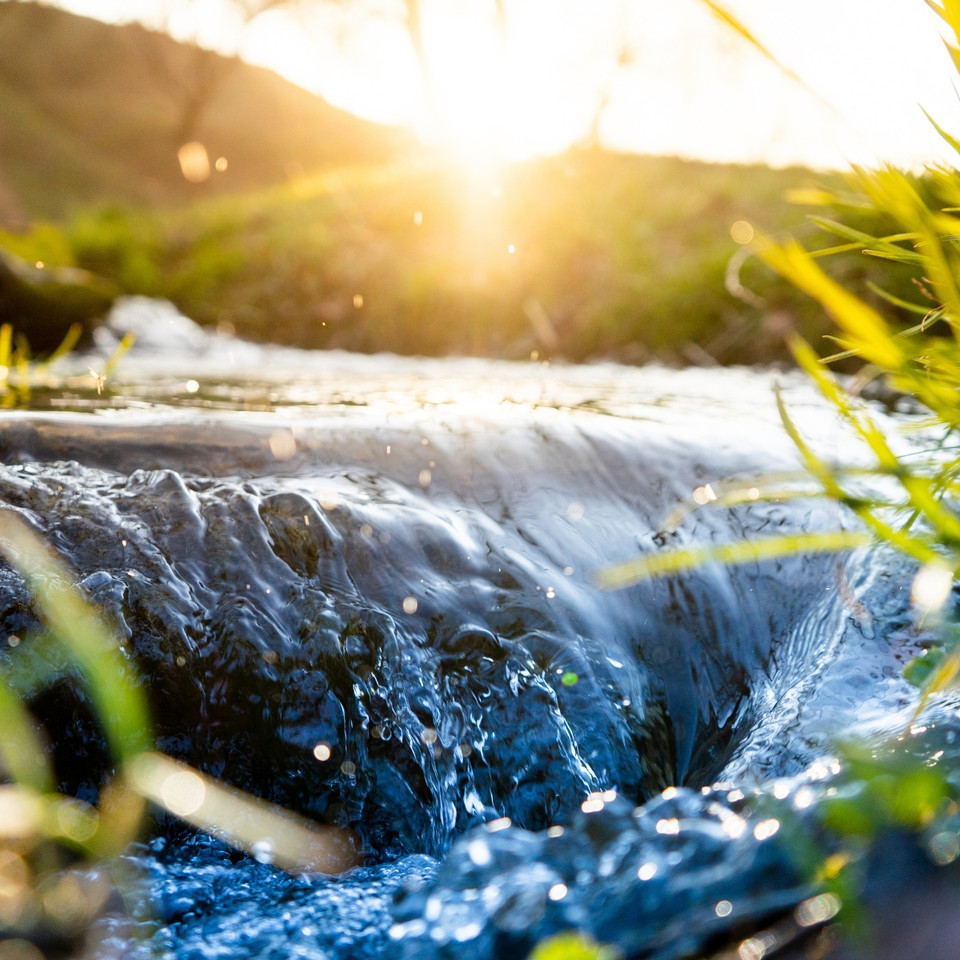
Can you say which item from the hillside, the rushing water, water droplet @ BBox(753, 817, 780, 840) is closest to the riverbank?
the rushing water

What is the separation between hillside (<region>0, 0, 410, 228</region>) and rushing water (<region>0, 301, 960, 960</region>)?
2482 centimetres

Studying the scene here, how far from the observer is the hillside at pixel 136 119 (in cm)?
2397

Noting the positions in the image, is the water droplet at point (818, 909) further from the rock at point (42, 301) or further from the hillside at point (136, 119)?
the hillside at point (136, 119)

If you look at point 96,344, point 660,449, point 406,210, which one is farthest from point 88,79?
point 660,449

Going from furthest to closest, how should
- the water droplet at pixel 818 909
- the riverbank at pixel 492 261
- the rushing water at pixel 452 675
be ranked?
the riverbank at pixel 492 261 → the rushing water at pixel 452 675 → the water droplet at pixel 818 909

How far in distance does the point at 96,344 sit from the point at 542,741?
618 cm

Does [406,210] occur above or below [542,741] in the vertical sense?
above

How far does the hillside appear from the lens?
2397 centimetres

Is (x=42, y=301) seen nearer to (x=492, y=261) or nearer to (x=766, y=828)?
(x=492, y=261)

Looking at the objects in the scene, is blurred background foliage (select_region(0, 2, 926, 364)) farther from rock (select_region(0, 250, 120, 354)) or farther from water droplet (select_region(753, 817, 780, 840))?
water droplet (select_region(753, 817, 780, 840))

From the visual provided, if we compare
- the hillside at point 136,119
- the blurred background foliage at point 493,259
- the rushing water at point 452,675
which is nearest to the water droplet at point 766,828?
the rushing water at point 452,675

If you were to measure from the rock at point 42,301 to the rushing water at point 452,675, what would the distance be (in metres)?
4.16

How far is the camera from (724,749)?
1.25m

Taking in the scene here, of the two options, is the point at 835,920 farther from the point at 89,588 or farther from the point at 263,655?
the point at 89,588
